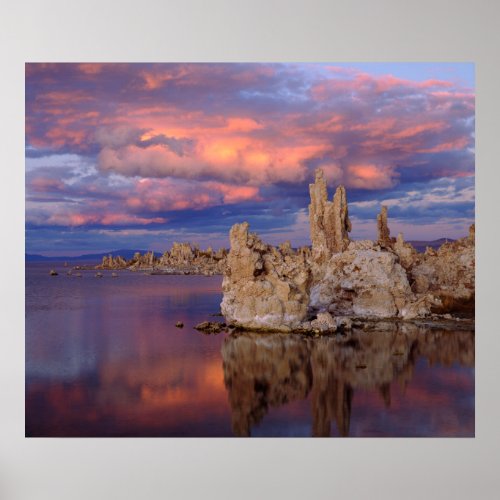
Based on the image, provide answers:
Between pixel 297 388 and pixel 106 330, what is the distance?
70.6 inches

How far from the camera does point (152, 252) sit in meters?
5.07

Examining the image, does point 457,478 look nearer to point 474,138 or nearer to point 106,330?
point 474,138

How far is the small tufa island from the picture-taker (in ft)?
16.6

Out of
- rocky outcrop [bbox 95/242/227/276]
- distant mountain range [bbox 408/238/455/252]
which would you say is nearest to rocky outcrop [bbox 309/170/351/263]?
distant mountain range [bbox 408/238/455/252]

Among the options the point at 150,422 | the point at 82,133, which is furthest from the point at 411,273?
the point at 82,133

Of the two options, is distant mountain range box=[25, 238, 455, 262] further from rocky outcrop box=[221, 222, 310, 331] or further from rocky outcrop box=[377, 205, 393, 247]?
rocky outcrop box=[221, 222, 310, 331]

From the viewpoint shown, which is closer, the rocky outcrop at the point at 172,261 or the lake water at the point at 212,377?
the lake water at the point at 212,377

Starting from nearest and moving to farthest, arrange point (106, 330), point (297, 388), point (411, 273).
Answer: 1. point (297, 388)
2. point (106, 330)
3. point (411, 273)

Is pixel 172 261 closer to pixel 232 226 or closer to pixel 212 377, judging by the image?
pixel 232 226

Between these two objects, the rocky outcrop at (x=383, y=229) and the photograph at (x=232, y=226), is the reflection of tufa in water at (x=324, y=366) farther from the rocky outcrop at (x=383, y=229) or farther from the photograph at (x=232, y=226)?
the rocky outcrop at (x=383, y=229)

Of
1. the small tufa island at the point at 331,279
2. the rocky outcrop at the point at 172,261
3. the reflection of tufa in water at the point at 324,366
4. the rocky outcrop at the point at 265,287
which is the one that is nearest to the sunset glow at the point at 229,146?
the rocky outcrop at the point at 172,261

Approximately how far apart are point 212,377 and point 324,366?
99 centimetres
